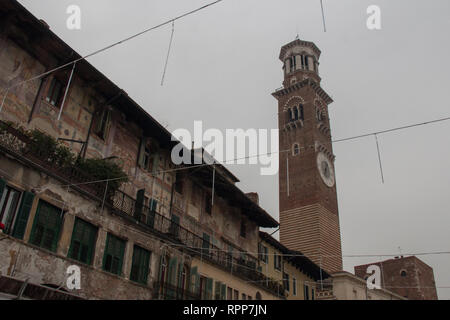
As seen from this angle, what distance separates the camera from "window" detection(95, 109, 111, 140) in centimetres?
1901

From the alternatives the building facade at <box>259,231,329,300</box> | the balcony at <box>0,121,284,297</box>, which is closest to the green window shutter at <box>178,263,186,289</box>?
the balcony at <box>0,121,284,297</box>

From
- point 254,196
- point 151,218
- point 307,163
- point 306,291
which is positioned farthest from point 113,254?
point 307,163

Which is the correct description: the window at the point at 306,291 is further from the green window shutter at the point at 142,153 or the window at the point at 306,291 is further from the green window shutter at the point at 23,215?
the green window shutter at the point at 23,215

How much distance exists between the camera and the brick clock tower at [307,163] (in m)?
48.6

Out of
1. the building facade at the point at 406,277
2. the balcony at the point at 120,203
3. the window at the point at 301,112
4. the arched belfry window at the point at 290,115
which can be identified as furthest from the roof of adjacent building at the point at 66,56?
the building facade at the point at 406,277

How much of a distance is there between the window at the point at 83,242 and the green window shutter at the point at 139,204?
266cm

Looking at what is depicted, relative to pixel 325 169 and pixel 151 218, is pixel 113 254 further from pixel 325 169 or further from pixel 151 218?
pixel 325 169

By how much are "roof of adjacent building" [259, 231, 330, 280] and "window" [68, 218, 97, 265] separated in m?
17.3

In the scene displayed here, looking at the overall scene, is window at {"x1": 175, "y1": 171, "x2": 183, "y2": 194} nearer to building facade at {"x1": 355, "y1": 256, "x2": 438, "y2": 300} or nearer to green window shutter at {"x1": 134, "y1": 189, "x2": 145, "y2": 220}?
green window shutter at {"x1": 134, "y1": 189, "x2": 145, "y2": 220}

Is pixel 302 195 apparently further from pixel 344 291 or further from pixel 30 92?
pixel 30 92

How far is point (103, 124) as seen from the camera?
19391 mm

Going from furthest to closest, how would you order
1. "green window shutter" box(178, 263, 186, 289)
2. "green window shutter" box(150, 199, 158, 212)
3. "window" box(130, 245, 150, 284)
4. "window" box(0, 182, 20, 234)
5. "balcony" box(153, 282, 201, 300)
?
"green window shutter" box(150, 199, 158, 212) < "green window shutter" box(178, 263, 186, 289) < "balcony" box(153, 282, 201, 300) < "window" box(130, 245, 150, 284) < "window" box(0, 182, 20, 234)
